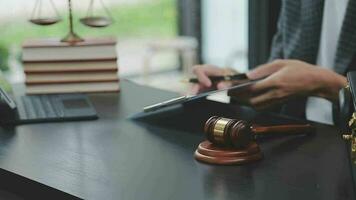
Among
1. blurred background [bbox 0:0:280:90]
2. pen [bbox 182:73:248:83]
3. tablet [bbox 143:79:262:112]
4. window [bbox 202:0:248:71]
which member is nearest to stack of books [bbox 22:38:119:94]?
pen [bbox 182:73:248:83]

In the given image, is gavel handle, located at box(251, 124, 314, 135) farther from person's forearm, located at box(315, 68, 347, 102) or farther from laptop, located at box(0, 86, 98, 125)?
laptop, located at box(0, 86, 98, 125)

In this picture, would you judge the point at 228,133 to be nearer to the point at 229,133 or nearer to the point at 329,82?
the point at 229,133

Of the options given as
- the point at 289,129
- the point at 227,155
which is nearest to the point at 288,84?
the point at 289,129

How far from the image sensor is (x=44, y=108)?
137 cm

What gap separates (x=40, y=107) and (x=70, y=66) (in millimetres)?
200

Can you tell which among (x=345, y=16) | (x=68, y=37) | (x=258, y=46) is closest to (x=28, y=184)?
(x=68, y=37)

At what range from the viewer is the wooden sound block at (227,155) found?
95 cm

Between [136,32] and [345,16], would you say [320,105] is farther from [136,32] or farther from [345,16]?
[136,32]

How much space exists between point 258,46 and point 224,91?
86cm

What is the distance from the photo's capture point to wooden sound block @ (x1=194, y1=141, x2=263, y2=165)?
95 cm

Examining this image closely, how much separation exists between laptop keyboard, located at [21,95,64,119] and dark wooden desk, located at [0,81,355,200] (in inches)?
2.3

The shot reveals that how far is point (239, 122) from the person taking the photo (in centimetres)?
96

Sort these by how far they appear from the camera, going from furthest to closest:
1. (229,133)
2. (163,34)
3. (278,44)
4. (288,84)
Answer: (163,34), (278,44), (288,84), (229,133)

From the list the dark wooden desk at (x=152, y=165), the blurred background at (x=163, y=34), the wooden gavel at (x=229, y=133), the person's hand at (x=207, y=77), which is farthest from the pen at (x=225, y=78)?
the blurred background at (x=163, y=34)
